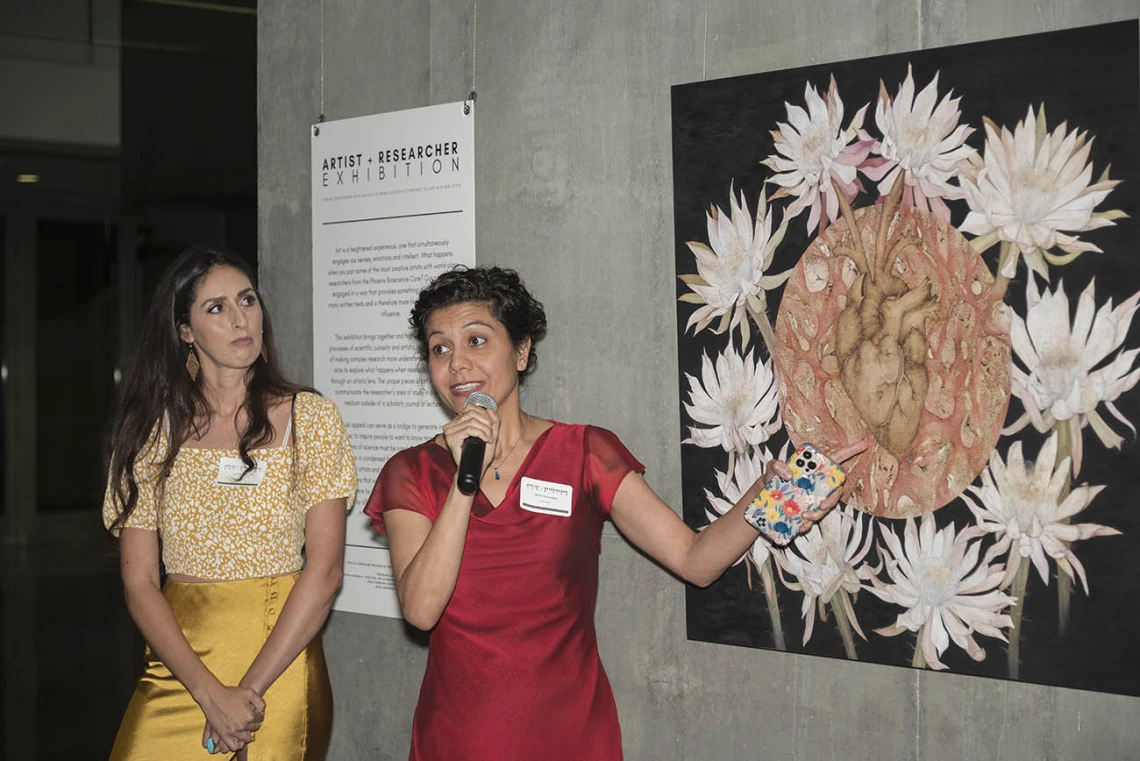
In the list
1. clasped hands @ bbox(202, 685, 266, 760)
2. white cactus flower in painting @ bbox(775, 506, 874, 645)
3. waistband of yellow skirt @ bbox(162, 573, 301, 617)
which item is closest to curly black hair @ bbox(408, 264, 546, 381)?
waistband of yellow skirt @ bbox(162, 573, 301, 617)

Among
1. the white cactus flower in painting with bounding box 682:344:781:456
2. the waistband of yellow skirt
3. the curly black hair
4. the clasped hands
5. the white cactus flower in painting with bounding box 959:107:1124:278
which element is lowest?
the clasped hands

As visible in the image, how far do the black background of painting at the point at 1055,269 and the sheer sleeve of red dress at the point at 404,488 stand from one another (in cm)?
96

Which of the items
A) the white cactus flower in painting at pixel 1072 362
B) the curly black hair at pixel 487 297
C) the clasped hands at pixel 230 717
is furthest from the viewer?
the clasped hands at pixel 230 717

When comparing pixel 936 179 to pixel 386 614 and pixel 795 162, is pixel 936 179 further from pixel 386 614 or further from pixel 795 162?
pixel 386 614

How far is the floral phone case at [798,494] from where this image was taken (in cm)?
247

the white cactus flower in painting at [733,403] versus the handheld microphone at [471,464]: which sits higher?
the white cactus flower in painting at [733,403]

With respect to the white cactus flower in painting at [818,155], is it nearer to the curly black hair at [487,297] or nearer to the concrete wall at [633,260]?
the concrete wall at [633,260]

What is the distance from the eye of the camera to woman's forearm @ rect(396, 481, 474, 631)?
2.44 metres

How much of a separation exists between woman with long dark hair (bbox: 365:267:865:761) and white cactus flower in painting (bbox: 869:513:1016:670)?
0.34 meters

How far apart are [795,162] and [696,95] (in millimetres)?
379

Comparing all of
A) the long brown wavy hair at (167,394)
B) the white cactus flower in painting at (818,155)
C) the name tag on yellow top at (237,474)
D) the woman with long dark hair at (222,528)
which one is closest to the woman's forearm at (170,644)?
the woman with long dark hair at (222,528)

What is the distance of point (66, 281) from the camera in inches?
468

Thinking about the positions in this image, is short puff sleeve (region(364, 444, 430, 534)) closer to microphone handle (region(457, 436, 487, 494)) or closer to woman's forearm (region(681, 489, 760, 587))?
microphone handle (region(457, 436, 487, 494))

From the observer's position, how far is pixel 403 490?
8.58 ft
